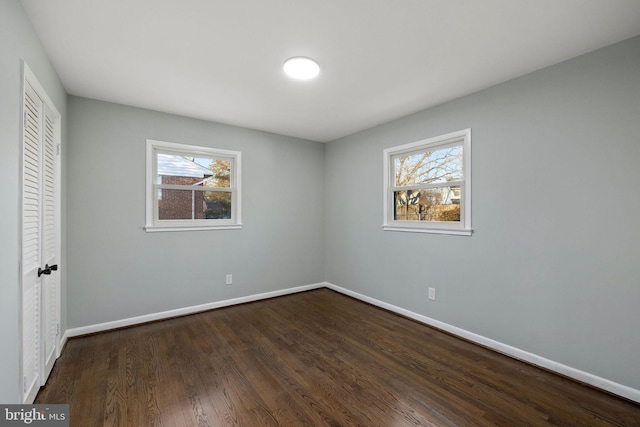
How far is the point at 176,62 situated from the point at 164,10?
24.5 inches

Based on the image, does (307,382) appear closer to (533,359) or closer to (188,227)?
(533,359)

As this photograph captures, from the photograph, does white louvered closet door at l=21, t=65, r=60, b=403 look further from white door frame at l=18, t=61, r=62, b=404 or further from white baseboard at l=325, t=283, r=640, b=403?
white baseboard at l=325, t=283, r=640, b=403

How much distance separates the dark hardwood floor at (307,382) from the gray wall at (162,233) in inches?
18.4

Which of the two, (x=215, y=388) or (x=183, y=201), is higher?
(x=183, y=201)

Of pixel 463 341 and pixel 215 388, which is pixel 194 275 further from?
pixel 463 341

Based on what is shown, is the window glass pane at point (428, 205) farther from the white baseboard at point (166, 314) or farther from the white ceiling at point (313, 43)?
the white baseboard at point (166, 314)

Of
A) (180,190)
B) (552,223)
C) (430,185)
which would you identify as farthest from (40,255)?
(552,223)

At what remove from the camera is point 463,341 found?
2854 millimetres

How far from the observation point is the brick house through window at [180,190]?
11.3 ft

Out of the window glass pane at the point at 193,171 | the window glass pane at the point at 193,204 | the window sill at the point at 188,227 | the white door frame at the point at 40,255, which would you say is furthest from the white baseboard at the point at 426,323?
the window glass pane at the point at 193,171

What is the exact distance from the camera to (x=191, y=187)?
11.9 ft

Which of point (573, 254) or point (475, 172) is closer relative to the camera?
point (573, 254)

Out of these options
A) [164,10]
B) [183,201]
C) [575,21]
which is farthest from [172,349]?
[575,21]

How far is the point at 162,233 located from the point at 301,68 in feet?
8.18
